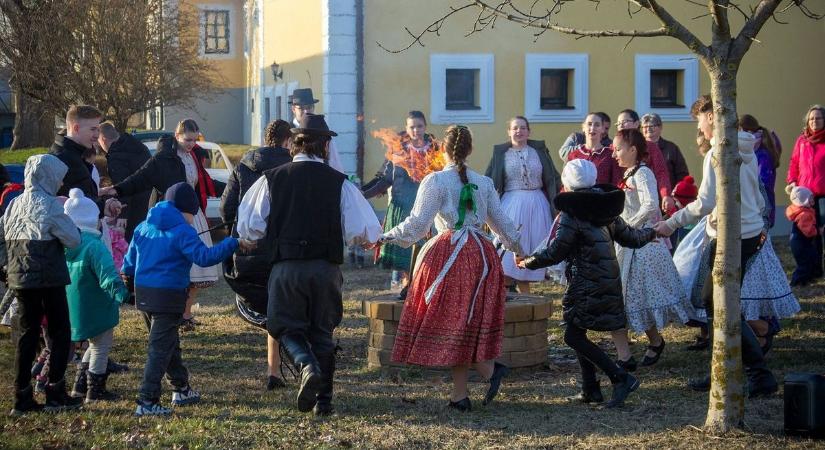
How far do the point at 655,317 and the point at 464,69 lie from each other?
35.2 ft

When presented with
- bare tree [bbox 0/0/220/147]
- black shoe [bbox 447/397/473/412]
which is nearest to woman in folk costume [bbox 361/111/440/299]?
black shoe [bbox 447/397/473/412]

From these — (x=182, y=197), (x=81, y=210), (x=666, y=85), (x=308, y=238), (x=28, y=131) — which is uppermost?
(x=666, y=85)

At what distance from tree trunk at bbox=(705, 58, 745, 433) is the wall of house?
12650 millimetres

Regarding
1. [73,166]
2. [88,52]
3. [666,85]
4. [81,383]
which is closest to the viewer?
[81,383]

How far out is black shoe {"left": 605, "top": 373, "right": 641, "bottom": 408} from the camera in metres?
7.57

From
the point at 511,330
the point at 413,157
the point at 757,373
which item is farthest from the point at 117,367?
the point at 757,373

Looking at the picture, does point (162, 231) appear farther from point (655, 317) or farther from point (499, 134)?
point (499, 134)

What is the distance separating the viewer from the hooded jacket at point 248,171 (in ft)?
28.6

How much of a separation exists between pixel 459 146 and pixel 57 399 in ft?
10.0

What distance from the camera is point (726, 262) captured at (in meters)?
6.45

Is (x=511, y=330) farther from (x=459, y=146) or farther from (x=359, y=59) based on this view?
(x=359, y=59)

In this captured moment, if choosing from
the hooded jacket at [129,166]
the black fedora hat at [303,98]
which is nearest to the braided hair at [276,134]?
the black fedora hat at [303,98]

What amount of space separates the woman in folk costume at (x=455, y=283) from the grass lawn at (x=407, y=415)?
1.14ft

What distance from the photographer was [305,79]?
74.0ft
